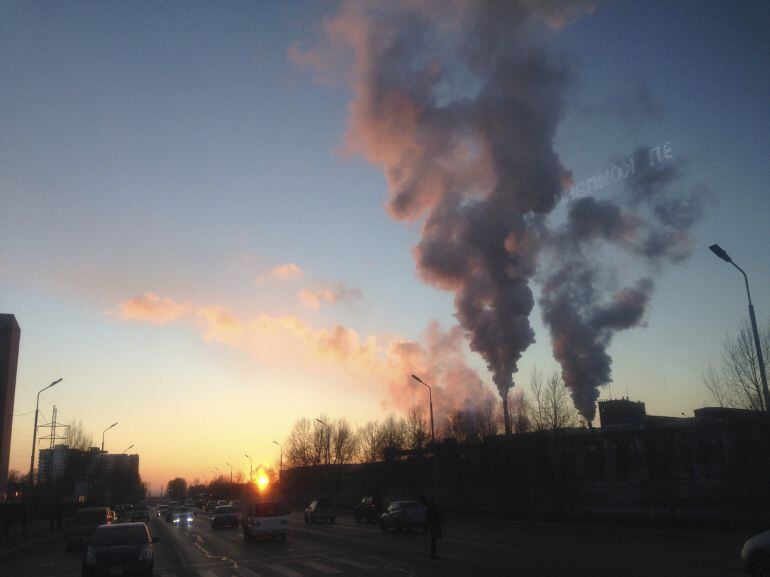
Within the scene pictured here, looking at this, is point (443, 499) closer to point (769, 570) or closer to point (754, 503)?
point (754, 503)

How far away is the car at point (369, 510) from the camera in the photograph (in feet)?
147

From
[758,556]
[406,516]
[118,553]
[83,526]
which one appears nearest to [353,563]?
[118,553]

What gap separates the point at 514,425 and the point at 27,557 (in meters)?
58.5

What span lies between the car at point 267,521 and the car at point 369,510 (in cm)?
1535

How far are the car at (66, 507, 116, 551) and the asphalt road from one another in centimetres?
67

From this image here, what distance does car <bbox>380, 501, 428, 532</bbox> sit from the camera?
32969mm

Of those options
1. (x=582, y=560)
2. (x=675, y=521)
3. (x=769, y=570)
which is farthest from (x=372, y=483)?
A: (x=769, y=570)

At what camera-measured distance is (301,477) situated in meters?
117

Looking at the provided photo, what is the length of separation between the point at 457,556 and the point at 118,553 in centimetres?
997

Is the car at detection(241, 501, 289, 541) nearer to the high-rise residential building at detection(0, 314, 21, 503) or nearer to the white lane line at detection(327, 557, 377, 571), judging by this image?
the white lane line at detection(327, 557, 377, 571)

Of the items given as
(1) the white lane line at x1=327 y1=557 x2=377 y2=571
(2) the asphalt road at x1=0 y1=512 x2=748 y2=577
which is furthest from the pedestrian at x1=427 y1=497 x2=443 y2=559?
(1) the white lane line at x1=327 y1=557 x2=377 y2=571

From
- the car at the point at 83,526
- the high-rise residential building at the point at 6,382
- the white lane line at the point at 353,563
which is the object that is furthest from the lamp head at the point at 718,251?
the high-rise residential building at the point at 6,382

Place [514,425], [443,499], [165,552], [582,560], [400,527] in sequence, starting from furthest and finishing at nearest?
[514,425]
[443,499]
[400,527]
[165,552]
[582,560]

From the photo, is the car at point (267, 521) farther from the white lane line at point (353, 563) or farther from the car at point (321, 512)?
the car at point (321, 512)
